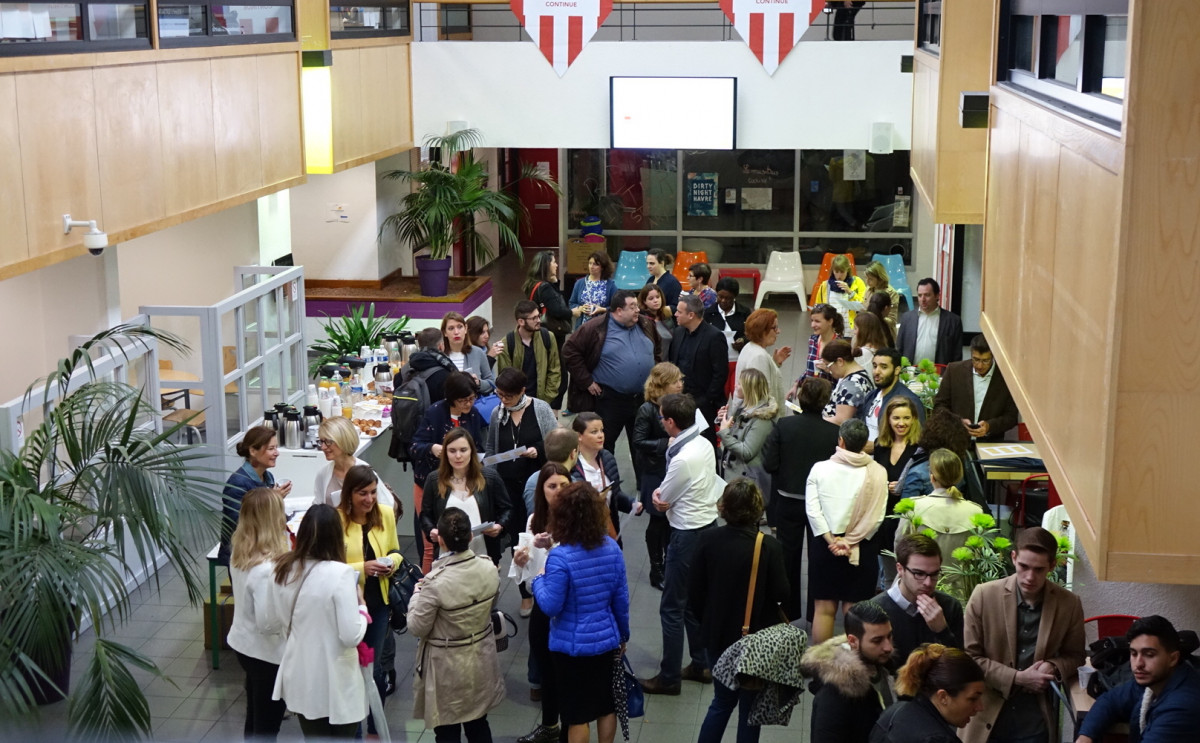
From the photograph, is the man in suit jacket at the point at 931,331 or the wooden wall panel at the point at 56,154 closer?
the wooden wall panel at the point at 56,154

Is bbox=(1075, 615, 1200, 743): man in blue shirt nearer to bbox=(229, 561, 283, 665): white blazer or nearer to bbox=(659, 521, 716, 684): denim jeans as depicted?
bbox=(659, 521, 716, 684): denim jeans

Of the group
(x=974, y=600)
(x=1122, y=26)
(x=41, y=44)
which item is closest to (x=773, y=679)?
(x=974, y=600)

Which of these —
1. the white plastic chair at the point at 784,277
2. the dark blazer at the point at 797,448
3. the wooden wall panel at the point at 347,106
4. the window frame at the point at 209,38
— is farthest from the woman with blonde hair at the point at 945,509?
the white plastic chair at the point at 784,277

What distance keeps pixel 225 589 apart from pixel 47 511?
229 cm

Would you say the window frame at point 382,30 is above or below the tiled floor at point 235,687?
above

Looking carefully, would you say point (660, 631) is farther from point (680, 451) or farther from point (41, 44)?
point (41, 44)

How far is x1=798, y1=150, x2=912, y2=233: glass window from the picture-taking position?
18516 mm

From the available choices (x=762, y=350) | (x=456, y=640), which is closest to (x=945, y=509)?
(x=456, y=640)

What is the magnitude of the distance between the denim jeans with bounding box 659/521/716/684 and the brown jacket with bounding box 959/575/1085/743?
5.87 ft

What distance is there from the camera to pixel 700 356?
345 inches

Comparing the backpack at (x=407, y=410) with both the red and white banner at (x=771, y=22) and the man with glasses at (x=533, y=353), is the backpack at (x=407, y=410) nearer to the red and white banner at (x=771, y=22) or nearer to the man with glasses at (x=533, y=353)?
the man with glasses at (x=533, y=353)

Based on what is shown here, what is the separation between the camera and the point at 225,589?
22.1 ft

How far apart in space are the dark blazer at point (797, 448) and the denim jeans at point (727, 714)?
68.5 inches

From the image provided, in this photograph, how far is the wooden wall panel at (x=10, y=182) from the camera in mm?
6637
